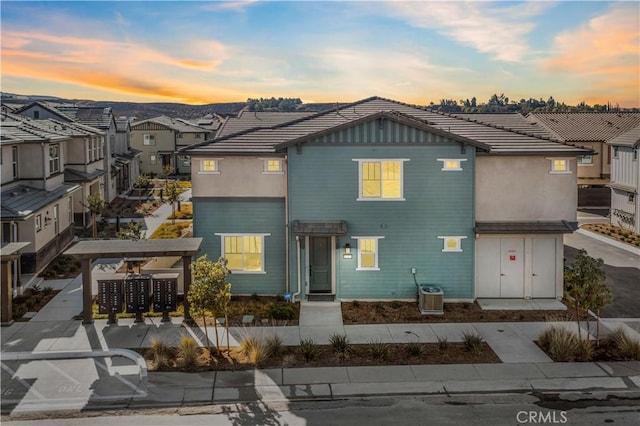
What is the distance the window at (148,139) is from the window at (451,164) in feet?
172

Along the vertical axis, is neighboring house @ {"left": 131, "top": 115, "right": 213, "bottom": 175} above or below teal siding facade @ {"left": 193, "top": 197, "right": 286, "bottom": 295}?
above

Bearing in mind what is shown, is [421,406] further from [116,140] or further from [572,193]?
[116,140]

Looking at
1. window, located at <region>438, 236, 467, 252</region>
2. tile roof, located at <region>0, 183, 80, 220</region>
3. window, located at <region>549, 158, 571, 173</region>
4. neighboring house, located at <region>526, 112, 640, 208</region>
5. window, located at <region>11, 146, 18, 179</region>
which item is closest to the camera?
window, located at <region>438, 236, 467, 252</region>

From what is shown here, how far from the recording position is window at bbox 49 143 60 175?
2773 cm

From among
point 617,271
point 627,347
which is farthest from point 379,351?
point 617,271

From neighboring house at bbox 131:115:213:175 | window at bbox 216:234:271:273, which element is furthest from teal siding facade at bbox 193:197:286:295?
neighboring house at bbox 131:115:213:175

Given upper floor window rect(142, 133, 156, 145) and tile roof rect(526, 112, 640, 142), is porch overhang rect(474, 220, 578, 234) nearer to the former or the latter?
tile roof rect(526, 112, 640, 142)

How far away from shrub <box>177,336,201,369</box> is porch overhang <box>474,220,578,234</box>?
10157 mm

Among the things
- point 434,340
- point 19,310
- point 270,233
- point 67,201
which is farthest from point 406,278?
point 67,201

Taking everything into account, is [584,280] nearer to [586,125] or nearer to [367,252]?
[367,252]

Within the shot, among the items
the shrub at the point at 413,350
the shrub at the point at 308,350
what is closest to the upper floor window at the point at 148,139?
the shrub at the point at 308,350

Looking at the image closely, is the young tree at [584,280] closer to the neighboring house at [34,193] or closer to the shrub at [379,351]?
the shrub at [379,351]

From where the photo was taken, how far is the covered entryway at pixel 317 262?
19094mm

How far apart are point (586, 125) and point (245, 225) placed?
125 ft
